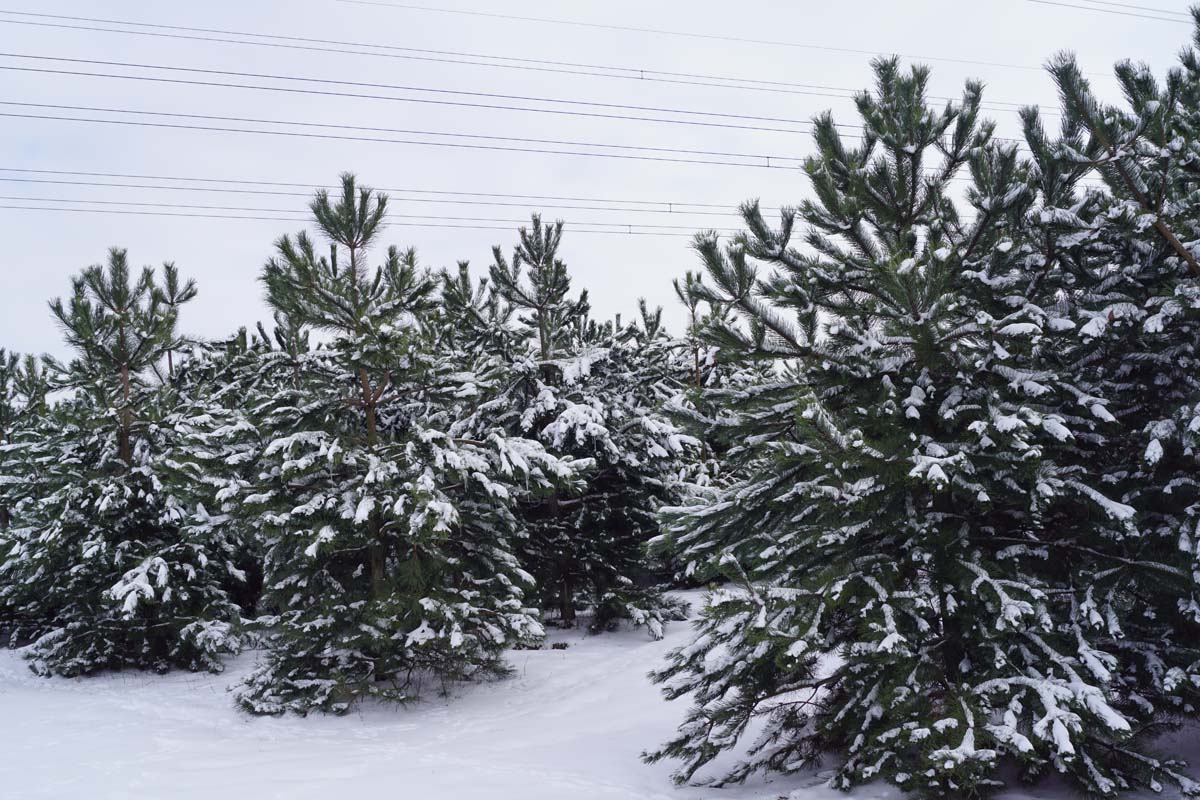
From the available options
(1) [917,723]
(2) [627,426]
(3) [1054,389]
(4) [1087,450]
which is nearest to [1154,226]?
(3) [1054,389]

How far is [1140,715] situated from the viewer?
17.6 feet

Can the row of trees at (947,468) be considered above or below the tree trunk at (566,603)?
above

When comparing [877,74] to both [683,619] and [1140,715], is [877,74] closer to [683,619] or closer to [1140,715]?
[1140,715]

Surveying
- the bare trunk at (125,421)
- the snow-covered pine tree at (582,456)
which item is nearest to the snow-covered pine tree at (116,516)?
the bare trunk at (125,421)

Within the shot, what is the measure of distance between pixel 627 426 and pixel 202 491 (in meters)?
6.17

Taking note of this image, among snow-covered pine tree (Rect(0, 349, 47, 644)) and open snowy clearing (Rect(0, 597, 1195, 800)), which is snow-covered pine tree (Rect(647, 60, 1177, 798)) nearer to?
open snowy clearing (Rect(0, 597, 1195, 800))

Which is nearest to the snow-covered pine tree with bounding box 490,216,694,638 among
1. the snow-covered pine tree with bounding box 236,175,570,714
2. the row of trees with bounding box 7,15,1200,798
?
the snow-covered pine tree with bounding box 236,175,570,714

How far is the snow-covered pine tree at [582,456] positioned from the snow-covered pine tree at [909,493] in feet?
20.8

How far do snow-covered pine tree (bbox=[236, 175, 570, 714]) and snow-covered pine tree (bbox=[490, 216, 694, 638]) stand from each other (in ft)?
8.55

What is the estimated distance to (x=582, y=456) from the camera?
12.8 m

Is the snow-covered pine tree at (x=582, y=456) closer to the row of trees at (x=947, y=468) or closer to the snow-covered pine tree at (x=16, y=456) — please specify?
the row of trees at (x=947, y=468)

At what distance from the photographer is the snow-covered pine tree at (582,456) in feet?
40.7

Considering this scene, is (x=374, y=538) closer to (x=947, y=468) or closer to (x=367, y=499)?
(x=367, y=499)

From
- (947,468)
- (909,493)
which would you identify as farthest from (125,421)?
(947,468)
